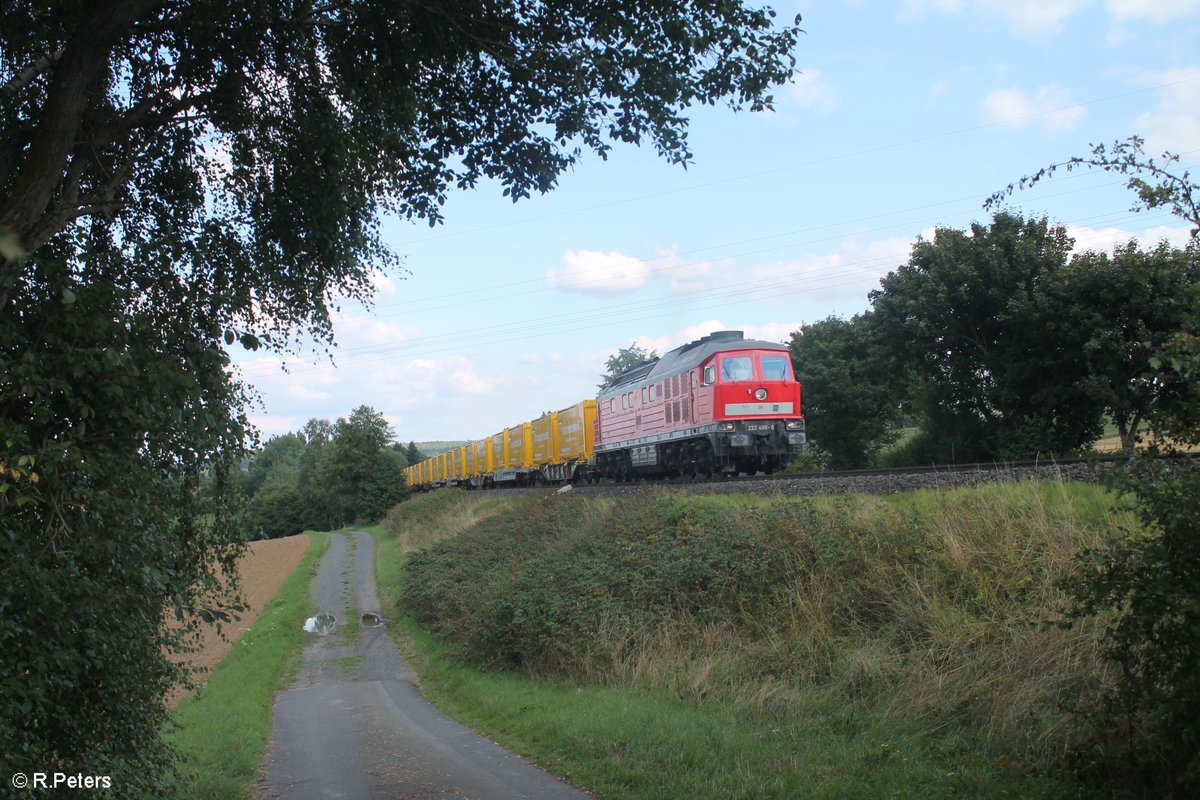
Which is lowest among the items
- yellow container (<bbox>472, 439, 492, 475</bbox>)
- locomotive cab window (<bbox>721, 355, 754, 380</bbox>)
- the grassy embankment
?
the grassy embankment

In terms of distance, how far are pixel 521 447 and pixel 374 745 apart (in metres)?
35.0

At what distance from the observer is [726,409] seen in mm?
21547

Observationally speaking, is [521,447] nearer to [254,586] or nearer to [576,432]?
[576,432]

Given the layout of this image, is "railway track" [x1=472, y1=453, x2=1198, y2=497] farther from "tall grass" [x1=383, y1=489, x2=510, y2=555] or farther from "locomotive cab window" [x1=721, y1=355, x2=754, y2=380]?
"tall grass" [x1=383, y1=489, x2=510, y2=555]

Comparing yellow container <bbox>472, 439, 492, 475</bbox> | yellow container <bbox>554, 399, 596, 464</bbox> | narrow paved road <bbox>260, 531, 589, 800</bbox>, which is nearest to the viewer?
narrow paved road <bbox>260, 531, 589, 800</bbox>

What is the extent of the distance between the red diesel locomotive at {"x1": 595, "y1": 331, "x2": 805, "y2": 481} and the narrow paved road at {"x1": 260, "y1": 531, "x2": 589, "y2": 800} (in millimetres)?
8867

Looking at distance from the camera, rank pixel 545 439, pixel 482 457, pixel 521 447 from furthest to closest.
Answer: pixel 482 457 < pixel 521 447 < pixel 545 439

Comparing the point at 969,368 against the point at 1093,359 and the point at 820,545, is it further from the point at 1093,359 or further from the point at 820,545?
the point at 820,545

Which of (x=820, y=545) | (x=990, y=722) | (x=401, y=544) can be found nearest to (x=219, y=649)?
(x=820, y=545)

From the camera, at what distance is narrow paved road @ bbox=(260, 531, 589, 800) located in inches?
318

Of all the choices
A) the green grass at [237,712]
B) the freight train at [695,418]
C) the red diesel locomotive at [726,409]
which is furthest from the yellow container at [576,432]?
the green grass at [237,712]

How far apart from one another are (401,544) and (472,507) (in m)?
5.07

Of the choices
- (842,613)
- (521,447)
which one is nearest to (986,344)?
(842,613)

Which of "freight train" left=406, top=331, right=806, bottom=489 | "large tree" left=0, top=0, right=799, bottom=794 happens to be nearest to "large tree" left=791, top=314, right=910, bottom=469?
"freight train" left=406, top=331, right=806, bottom=489
